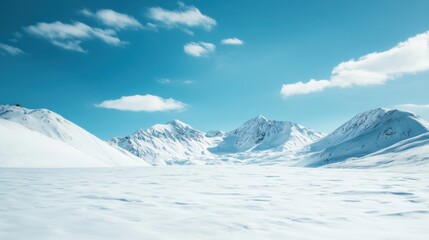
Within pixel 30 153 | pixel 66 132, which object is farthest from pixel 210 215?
pixel 66 132

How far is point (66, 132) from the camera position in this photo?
134875mm

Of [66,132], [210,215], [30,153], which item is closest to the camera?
[210,215]

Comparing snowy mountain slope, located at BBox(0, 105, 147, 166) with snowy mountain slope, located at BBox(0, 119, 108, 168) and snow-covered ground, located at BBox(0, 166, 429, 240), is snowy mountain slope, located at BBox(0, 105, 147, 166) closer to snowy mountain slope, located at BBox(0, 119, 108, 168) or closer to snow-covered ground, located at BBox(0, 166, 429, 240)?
snowy mountain slope, located at BBox(0, 119, 108, 168)

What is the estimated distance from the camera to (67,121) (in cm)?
15088

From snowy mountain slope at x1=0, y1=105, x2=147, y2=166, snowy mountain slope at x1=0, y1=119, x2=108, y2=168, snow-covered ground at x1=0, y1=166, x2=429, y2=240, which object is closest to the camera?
snow-covered ground at x1=0, y1=166, x2=429, y2=240

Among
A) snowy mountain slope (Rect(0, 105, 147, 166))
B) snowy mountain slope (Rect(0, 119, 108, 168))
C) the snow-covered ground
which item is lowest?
the snow-covered ground

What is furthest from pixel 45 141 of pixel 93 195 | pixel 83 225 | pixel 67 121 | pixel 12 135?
pixel 67 121

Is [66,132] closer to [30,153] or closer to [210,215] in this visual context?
[30,153]

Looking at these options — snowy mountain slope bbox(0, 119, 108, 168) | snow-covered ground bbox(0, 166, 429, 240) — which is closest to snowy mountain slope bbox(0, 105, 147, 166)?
snowy mountain slope bbox(0, 119, 108, 168)

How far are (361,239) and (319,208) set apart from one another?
284 centimetres

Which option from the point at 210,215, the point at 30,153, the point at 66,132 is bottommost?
the point at 210,215

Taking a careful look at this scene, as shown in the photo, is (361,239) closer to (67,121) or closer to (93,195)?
(93,195)

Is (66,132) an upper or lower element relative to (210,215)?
upper

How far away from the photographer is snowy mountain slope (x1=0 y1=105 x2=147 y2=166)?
115 m
